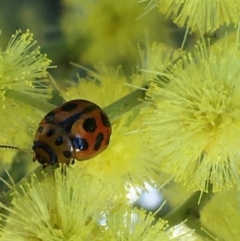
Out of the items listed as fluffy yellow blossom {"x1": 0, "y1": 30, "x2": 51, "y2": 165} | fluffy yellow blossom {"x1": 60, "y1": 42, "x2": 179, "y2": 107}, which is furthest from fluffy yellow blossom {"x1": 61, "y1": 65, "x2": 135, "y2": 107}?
fluffy yellow blossom {"x1": 0, "y1": 30, "x2": 51, "y2": 165}

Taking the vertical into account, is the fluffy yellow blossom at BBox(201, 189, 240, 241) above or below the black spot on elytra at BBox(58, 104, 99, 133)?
below

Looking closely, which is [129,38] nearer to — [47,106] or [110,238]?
[47,106]

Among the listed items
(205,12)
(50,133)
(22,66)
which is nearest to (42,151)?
(50,133)

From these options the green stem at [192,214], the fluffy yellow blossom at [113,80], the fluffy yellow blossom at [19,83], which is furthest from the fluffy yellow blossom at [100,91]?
the green stem at [192,214]

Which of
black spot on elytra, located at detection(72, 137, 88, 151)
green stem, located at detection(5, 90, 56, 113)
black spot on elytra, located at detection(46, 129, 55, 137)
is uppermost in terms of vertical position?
green stem, located at detection(5, 90, 56, 113)

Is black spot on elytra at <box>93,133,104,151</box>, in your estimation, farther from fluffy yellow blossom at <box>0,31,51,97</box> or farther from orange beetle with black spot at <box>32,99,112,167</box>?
fluffy yellow blossom at <box>0,31,51,97</box>

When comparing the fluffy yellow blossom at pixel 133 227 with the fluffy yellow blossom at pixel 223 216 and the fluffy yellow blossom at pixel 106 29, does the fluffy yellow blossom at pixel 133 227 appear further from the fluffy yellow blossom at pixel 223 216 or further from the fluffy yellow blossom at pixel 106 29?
the fluffy yellow blossom at pixel 106 29

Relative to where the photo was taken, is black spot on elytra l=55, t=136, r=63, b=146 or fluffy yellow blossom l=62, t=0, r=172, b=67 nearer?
black spot on elytra l=55, t=136, r=63, b=146

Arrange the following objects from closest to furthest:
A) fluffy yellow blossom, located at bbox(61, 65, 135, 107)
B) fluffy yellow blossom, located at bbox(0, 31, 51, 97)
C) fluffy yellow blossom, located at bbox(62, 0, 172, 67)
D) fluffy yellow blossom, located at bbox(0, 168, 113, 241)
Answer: fluffy yellow blossom, located at bbox(0, 168, 113, 241) < fluffy yellow blossom, located at bbox(0, 31, 51, 97) < fluffy yellow blossom, located at bbox(61, 65, 135, 107) < fluffy yellow blossom, located at bbox(62, 0, 172, 67)

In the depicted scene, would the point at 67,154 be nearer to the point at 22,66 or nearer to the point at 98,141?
the point at 98,141
